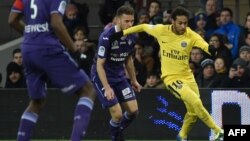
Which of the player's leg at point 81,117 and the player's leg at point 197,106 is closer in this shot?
the player's leg at point 81,117

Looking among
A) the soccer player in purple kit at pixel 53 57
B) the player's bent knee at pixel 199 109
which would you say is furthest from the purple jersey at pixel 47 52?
the player's bent knee at pixel 199 109

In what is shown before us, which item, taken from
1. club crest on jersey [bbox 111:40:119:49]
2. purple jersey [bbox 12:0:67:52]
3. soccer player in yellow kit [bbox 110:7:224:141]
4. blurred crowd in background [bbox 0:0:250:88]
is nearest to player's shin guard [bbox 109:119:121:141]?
soccer player in yellow kit [bbox 110:7:224:141]

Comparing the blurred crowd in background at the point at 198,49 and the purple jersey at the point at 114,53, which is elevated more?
the purple jersey at the point at 114,53

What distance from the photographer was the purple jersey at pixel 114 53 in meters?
10.6

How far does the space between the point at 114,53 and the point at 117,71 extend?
28 centimetres

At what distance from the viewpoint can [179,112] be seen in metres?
12.7

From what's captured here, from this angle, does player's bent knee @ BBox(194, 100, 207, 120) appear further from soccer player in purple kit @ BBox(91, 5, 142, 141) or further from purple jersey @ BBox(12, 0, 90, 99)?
purple jersey @ BBox(12, 0, 90, 99)

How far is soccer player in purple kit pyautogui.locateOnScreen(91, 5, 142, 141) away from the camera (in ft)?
34.4

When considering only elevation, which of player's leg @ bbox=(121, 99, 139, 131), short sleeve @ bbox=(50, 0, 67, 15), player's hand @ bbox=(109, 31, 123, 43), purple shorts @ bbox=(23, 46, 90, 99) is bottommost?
player's leg @ bbox=(121, 99, 139, 131)

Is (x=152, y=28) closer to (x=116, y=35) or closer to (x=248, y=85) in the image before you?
(x=116, y=35)

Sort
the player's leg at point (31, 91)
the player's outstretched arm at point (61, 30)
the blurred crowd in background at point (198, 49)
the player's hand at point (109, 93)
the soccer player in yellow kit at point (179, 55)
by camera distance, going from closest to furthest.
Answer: the player's outstretched arm at point (61, 30) → the player's leg at point (31, 91) → the player's hand at point (109, 93) → the soccer player in yellow kit at point (179, 55) → the blurred crowd in background at point (198, 49)

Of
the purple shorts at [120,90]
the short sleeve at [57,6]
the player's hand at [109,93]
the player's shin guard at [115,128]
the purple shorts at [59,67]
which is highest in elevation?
the short sleeve at [57,6]

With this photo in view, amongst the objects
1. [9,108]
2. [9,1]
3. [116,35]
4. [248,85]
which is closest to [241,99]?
[248,85]

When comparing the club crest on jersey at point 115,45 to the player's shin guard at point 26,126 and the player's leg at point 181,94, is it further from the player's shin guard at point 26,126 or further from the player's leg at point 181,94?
the player's shin guard at point 26,126
